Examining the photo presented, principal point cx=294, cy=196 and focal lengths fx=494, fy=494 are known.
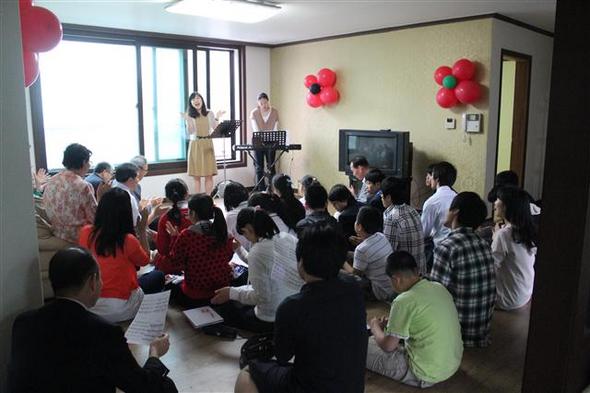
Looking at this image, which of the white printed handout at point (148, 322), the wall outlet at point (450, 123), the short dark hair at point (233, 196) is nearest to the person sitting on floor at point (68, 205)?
the short dark hair at point (233, 196)

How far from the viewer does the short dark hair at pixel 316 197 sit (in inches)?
145

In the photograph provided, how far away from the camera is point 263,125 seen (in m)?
7.67

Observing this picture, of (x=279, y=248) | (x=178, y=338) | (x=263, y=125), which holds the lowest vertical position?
(x=178, y=338)

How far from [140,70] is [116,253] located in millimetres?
4742

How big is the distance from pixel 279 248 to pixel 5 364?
1.45m

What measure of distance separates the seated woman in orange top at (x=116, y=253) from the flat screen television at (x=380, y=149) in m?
3.93

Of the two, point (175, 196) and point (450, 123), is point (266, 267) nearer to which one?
point (175, 196)

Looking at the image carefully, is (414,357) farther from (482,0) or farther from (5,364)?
(482,0)

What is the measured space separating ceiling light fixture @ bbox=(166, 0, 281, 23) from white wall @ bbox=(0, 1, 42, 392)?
3761 mm

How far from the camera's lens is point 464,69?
5668mm

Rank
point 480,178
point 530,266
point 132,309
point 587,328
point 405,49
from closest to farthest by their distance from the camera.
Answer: point 587,328 < point 132,309 < point 530,266 < point 480,178 < point 405,49

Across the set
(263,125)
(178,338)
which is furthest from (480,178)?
(178,338)

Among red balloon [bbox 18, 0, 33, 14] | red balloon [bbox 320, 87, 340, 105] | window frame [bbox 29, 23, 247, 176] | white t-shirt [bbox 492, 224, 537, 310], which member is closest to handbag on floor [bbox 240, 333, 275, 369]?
white t-shirt [bbox 492, 224, 537, 310]

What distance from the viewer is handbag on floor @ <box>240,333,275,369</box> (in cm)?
223
